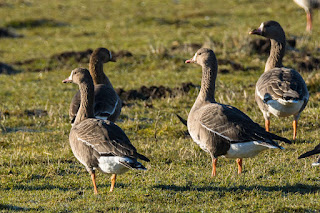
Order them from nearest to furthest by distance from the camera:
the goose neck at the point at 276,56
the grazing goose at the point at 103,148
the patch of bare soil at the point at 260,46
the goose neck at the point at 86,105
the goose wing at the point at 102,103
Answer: the grazing goose at the point at 103,148, the goose neck at the point at 86,105, the goose wing at the point at 102,103, the goose neck at the point at 276,56, the patch of bare soil at the point at 260,46

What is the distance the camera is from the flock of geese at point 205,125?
305 inches

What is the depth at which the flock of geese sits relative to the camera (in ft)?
25.5

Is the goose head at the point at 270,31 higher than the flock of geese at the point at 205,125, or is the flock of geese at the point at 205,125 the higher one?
the goose head at the point at 270,31

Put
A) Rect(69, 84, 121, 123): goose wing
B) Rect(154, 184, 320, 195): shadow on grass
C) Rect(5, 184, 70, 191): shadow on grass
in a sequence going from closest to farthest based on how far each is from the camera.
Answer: Rect(154, 184, 320, 195): shadow on grass
Rect(5, 184, 70, 191): shadow on grass
Rect(69, 84, 121, 123): goose wing

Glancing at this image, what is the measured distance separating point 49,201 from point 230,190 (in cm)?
292

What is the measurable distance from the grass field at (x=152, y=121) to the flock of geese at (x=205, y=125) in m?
0.55


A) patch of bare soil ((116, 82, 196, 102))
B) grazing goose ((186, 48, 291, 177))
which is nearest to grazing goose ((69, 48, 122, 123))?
grazing goose ((186, 48, 291, 177))

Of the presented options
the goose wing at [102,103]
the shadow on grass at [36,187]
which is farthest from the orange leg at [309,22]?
the shadow on grass at [36,187]

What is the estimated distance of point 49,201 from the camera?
26.2ft

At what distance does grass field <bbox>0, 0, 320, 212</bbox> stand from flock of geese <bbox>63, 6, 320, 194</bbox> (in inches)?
21.8

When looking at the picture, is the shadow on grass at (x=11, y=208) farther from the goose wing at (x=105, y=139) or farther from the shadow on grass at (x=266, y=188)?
the shadow on grass at (x=266, y=188)

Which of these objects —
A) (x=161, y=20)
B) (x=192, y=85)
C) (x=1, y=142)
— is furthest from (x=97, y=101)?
(x=161, y=20)

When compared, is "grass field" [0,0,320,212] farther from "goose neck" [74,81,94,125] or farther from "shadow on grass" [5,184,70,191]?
"goose neck" [74,81,94,125]

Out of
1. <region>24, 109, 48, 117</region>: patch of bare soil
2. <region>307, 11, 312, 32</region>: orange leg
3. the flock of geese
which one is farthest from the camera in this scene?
<region>307, 11, 312, 32</region>: orange leg
